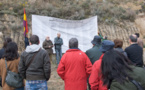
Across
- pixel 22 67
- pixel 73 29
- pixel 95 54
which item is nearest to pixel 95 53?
pixel 95 54

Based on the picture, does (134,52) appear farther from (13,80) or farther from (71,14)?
(71,14)

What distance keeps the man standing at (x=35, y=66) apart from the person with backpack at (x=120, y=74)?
1512 mm

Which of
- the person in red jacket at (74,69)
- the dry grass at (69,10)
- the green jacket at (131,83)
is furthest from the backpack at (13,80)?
the dry grass at (69,10)

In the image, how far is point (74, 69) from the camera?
3.35 m

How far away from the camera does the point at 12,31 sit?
11.2 metres

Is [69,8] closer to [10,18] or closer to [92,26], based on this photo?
[92,26]

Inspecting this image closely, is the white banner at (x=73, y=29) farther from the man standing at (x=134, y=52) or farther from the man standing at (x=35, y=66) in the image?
the man standing at (x=35, y=66)

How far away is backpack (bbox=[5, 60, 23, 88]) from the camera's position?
10.9ft

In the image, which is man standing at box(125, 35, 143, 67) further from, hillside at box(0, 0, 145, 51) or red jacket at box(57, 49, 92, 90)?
hillside at box(0, 0, 145, 51)

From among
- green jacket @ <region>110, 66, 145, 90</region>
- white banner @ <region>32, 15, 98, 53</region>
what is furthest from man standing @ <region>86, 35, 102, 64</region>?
white banner @ <region>32, 15, 98, 53</region>

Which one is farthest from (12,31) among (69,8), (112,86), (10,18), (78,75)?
(112,86)

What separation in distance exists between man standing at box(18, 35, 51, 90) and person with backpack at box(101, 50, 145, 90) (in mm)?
1512

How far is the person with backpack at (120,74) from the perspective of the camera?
6.25 ft

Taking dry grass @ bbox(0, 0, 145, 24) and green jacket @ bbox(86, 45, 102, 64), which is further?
dry grass @ bbox(0, 0, 145, 24)
